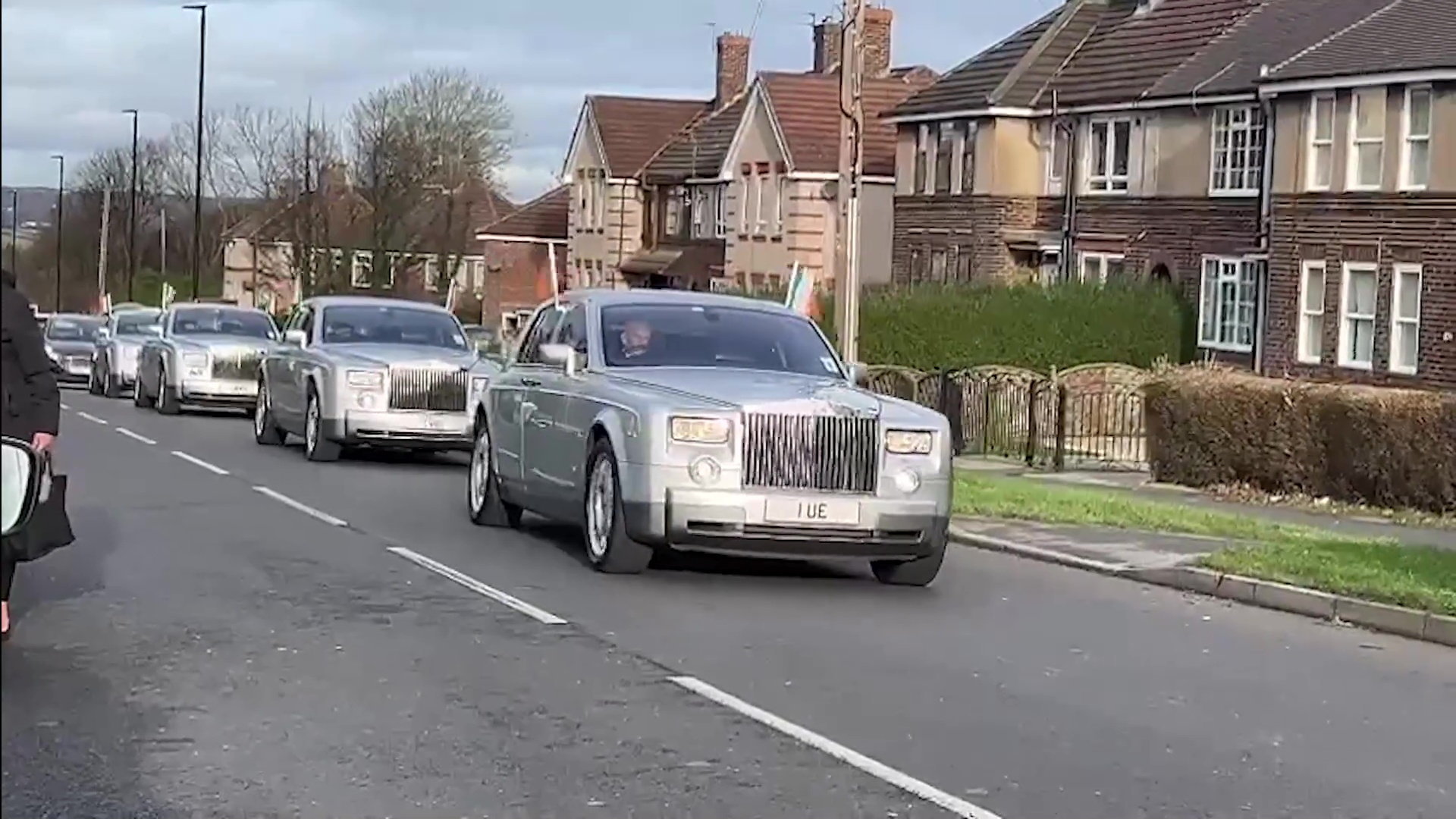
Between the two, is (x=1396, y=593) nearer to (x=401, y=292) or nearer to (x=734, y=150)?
(x=734, y=150)

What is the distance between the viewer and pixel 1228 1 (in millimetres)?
44312

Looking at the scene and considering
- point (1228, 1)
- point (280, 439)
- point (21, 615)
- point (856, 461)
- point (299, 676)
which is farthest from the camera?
point (1228, 1)

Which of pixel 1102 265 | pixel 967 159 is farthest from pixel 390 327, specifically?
pixel 967 159

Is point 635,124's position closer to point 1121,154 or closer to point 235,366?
point 1121,154

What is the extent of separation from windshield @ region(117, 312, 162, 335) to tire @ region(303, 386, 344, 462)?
16888 millimetres

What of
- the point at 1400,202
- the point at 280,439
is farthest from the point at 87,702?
the point at 1400,202

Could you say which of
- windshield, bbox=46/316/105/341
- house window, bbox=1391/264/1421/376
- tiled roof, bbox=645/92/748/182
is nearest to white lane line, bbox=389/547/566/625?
house window, bbox=1391/264/1421/376

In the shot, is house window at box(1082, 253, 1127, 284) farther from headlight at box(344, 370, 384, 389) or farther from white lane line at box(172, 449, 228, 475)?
white lane line at box(172, 449, 228, 475)

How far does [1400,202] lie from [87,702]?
2971cm

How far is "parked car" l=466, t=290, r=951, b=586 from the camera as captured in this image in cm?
1256

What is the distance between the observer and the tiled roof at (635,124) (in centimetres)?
7088

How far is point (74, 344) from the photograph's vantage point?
4353cm

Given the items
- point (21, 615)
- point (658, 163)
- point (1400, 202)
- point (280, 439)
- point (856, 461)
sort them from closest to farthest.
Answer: point (21, 615)
point (856, 461)
point (280, 439)
point (1400, 202)
point (658, 163)

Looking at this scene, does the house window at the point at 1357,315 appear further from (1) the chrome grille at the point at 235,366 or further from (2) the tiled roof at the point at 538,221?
(2) the tiled roof at the point at 538,221
